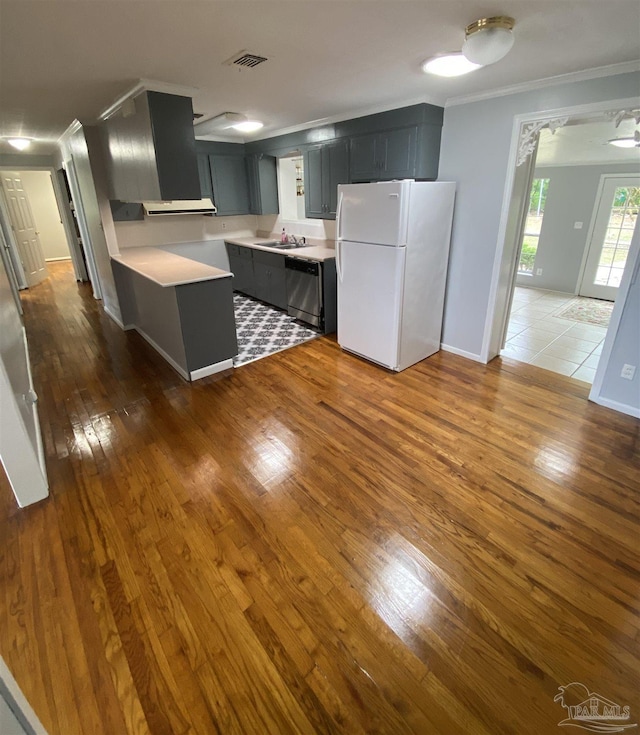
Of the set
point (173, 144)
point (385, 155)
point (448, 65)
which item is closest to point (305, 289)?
point (385, 155)

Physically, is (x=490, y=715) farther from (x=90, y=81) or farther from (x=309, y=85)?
(x=90, y=81)

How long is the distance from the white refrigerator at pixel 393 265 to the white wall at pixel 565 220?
149 inches

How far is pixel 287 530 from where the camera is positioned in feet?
6.28

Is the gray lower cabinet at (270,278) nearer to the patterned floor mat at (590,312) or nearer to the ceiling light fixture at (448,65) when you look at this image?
the ceiling light fixture at (448,65)

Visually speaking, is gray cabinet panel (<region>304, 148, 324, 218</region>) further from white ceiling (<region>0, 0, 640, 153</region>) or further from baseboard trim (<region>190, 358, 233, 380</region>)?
baseboard trim (<region>190, 358, 233, 380</region>)

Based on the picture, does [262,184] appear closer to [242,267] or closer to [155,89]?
[242,267]

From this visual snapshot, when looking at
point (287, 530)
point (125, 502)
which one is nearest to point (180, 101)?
point (125, 502)

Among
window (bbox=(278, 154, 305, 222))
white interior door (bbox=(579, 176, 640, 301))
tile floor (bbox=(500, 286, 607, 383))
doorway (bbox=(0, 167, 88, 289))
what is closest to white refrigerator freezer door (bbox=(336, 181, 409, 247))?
tile floor (bbox=(500, 286, 607, 383))

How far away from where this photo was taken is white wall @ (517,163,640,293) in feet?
18.4

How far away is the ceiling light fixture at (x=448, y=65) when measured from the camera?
216cm

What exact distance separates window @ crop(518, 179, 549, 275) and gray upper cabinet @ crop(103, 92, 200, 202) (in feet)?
17.2

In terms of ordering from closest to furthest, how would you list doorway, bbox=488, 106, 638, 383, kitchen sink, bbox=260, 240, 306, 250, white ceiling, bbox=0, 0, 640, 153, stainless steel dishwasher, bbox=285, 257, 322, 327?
white ceiling, bbox=0, 0, 640, 153 → doorway, bbox=488, 106, 638, 383 → stainless steel dishwasher, bbox=285, 257, 322, 327 → kitchen sink, bbox=260, 240, 306, 250

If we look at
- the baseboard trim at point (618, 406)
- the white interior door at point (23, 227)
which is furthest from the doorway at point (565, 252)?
the white interior door at point (23, 227)

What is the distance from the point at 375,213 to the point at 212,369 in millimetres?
2030
